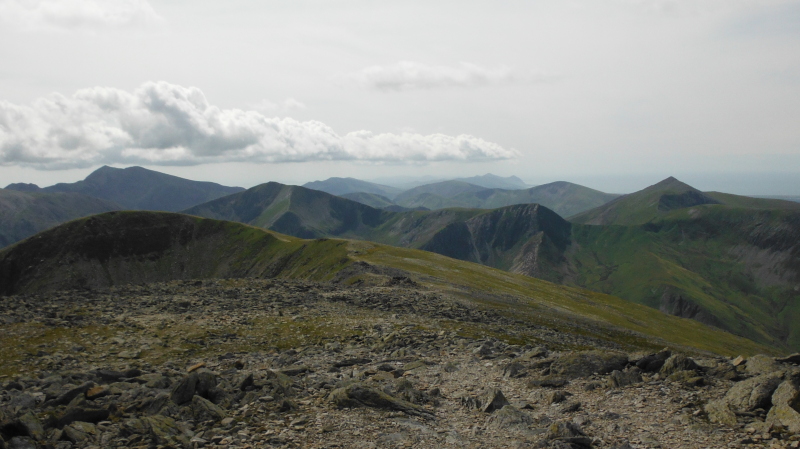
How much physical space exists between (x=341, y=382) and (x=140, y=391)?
30.9 feet

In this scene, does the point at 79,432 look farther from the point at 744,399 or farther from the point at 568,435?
the point at 744,399

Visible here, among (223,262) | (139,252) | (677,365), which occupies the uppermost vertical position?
(677,365)

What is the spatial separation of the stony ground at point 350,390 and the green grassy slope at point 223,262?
2174 inches

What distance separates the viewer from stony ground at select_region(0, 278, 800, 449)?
656 inches

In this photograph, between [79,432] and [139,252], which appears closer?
[79,432]

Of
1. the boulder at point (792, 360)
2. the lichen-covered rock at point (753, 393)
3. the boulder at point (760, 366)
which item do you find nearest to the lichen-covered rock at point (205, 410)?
the lichen-covered rock at point (753, 393)

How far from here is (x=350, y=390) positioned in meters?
20.6

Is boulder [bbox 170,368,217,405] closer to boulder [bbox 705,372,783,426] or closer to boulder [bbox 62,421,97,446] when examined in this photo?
boulder [bbox 62,421,97,446]

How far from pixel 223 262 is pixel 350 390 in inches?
6463

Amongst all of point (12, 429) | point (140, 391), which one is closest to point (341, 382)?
Result: point (140, 391)

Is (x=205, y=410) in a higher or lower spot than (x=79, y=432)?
lower

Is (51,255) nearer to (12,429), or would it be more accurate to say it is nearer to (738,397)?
(12,429)

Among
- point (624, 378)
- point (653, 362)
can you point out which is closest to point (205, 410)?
point (624, 378)

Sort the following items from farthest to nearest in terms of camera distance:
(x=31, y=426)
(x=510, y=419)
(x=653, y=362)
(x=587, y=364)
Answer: (x=587, y=364)
(x=653, y=362)
(x=510, y=419)
(x=31, y=426)
